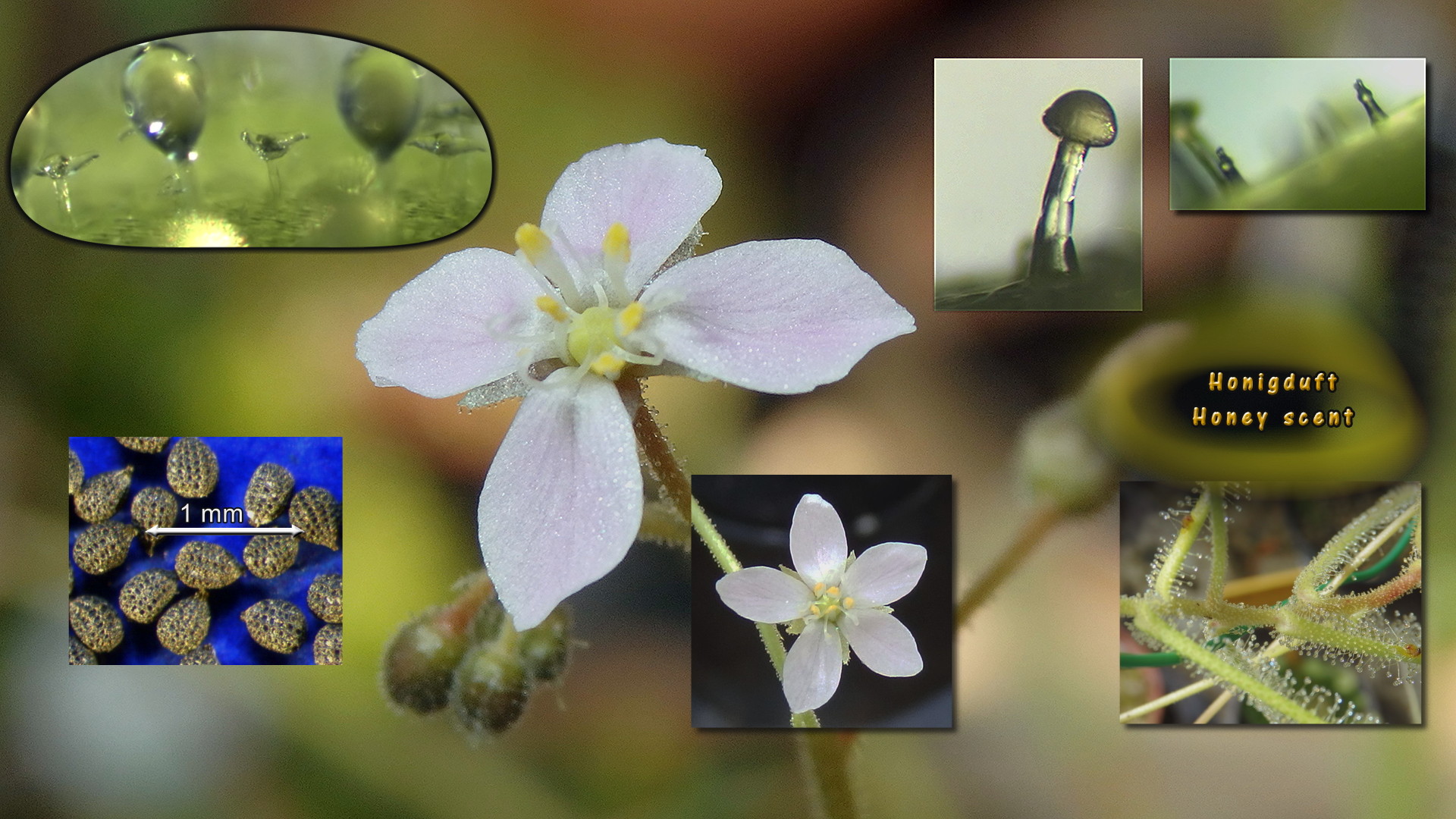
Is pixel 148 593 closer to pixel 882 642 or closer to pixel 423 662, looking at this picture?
pixel 423 662

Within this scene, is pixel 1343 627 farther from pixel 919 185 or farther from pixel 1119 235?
pixel 919 185

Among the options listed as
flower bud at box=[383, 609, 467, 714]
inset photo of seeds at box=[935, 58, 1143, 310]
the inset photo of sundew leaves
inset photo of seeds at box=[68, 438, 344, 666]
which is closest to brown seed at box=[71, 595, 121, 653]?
inset photo of seeds at box=[68, 438, 344, 666]

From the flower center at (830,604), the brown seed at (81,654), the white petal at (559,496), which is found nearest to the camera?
the white petal at (559,496)

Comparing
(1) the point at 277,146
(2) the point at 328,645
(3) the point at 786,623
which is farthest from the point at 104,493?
(3) the point at 786,623

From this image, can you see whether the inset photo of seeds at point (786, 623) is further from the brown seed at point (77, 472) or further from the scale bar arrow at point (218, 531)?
the brown seed at point (77, 472)

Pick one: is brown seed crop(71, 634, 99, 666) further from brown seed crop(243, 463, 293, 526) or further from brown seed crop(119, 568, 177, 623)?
brown seed crop(243, 463, 293, 526)

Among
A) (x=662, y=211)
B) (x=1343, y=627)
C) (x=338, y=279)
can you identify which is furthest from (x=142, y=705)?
(x=1343, y=627)

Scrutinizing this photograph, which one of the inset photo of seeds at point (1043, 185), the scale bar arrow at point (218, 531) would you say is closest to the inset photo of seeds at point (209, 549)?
the scale bar arrow at point (218, 531)
